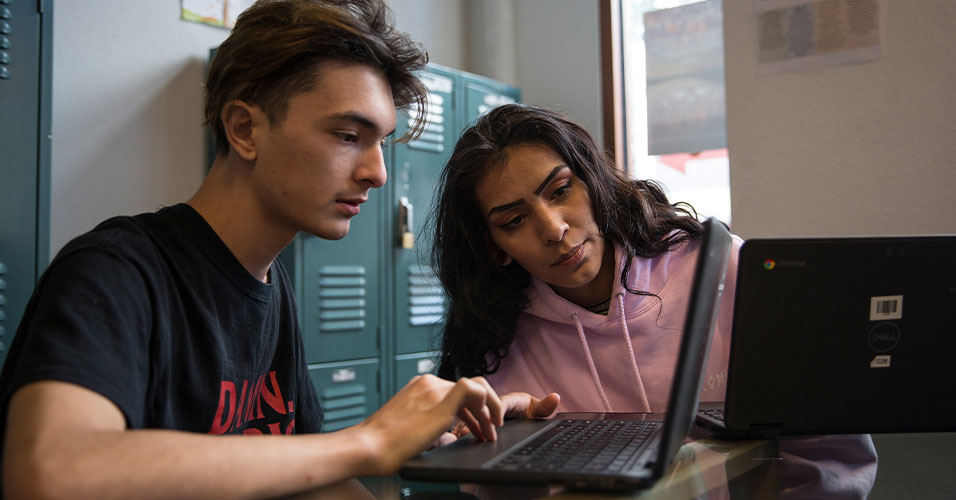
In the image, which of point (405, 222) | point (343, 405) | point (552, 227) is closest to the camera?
point (552, 227)

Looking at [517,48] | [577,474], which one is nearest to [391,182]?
[517,48]

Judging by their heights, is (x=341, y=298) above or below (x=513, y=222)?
below

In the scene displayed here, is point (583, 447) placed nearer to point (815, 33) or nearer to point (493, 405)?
point (493, 405)

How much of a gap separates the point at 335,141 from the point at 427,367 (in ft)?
7.26

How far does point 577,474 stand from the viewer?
0.63 m

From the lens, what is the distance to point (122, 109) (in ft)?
8.45

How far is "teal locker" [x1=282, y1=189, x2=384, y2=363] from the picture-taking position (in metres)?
2.63

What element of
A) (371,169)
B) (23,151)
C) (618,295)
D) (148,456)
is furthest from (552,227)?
(23,151)

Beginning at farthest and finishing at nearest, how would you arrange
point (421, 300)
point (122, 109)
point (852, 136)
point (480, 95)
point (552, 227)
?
point (480, 95) < point (421, 300) < point (122, 109) < point (852, 136) < point (552, 227)

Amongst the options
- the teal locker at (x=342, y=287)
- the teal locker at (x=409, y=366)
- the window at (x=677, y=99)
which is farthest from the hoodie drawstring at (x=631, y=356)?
the window at (x=677, y=99)

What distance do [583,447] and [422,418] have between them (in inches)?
6.6

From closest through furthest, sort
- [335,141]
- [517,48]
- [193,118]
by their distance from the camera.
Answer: [335,141] < [193,118] < [517,48]

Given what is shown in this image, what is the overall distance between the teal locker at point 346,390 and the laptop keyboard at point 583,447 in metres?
1.83

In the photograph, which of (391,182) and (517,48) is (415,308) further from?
(517,48)
